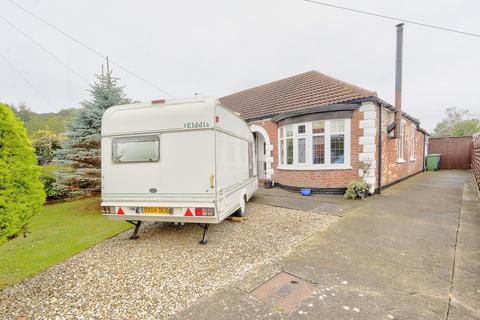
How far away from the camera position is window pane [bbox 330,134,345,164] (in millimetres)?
8594

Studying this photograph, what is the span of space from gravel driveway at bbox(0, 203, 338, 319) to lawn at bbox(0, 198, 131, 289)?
14.4 inches

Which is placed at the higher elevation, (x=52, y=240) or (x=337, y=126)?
(x=337, y=126)

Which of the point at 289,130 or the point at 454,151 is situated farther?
the point at 454,151

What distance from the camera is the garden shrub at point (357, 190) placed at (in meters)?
7.79

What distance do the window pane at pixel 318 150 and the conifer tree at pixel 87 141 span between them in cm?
819

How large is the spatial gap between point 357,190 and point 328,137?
2358 mm

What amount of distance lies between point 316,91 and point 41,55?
13.0m

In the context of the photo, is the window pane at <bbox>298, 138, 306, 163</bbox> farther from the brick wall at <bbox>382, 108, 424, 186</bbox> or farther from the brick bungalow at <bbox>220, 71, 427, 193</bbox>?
the brick wall at <bbox>382, 108, 424, 186</bbox>

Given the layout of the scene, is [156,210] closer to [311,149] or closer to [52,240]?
[52,240]

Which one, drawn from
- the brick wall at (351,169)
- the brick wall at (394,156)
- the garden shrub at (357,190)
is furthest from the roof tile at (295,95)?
the garden shrub at (357,190)

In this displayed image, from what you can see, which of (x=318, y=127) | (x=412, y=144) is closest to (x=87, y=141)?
(x=318, y=127)

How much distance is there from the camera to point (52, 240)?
4.84 metres

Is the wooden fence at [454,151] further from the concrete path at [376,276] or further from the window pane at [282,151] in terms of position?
the concrete path at [376,276]

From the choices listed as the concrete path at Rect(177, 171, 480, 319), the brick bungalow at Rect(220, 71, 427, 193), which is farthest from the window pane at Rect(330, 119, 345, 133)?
the concrete path at Rect(177, 171, 480, 319)
